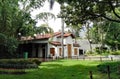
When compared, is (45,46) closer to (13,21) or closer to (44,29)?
(44,29)

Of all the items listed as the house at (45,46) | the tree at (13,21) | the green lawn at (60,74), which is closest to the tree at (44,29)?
the tree at (13,21)

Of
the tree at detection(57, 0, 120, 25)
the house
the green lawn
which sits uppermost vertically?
the tree at detection(57, 0, 120, 25)

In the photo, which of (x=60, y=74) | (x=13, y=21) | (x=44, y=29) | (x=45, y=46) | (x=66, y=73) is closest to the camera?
(x=60, y=74)

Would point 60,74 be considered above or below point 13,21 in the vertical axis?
below

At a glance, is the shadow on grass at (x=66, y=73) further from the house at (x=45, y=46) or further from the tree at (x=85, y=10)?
the house at (x=45, y=46)

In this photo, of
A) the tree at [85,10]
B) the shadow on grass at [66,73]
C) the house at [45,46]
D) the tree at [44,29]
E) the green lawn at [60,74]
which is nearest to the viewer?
the green lawn at [60,74]

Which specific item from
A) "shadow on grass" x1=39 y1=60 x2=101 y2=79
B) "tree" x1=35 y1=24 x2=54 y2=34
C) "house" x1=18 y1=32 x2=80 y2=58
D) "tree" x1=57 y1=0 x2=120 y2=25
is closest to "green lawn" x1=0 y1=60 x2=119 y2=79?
"shadow on grass" x1=39 y1=60 x2=101 y2=79

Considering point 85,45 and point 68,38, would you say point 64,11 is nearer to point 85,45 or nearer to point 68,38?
point 68,38

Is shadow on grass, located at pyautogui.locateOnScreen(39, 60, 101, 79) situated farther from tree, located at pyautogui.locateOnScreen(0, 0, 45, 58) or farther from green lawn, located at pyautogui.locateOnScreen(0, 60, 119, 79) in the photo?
tree, located at pyautogui.locateOnScreen(0, 0, 45, 58)

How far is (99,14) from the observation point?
2639 cm

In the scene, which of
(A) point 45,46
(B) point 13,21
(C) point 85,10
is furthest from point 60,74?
(A) point 45,46

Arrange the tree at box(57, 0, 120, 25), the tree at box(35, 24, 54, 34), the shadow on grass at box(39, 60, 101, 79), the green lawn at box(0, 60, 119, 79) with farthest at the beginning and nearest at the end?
the tree at box(35, 24, 54, 34), the tree at box(57, 0, 120, 25), the shadow on grass at box(39, 60, 101, 79), the green lawn at box(0, 60, 119, 79)

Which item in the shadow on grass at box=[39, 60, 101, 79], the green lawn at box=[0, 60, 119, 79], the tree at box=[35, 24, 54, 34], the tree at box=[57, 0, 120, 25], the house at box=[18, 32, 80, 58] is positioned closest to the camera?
the green lawn at box=[0, 60, 119, 79]

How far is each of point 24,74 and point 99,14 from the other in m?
9.38
